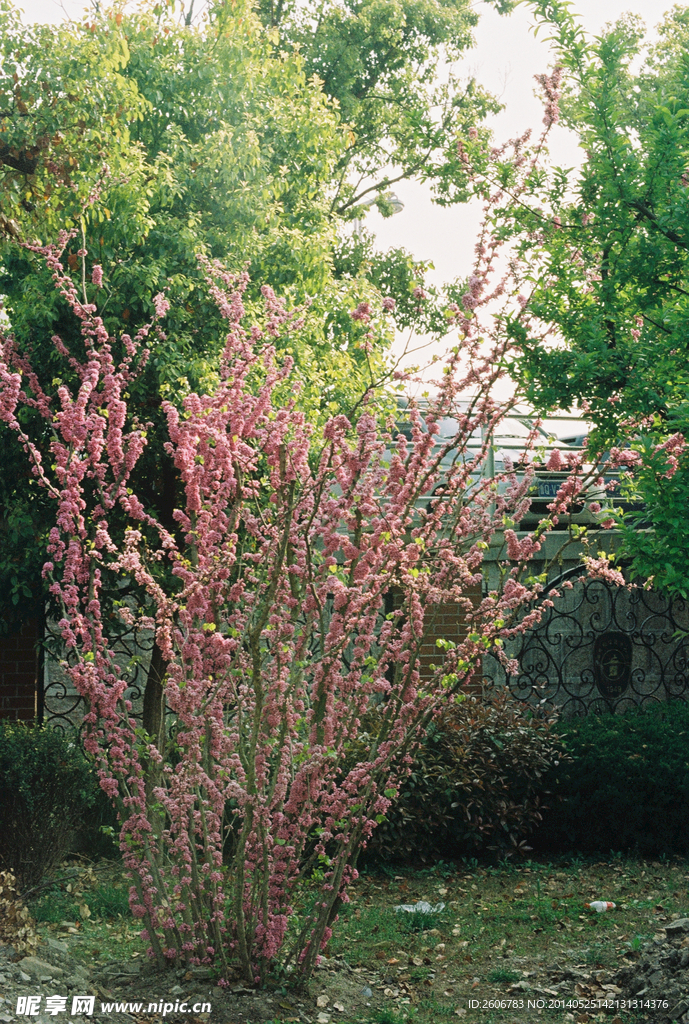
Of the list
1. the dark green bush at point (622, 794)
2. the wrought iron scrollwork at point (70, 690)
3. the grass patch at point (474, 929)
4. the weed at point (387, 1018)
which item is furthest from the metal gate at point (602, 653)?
the weed at point (387, 1018)

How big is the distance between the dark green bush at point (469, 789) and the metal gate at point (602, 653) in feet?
4.97

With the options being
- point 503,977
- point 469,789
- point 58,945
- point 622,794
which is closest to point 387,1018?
point 503,977

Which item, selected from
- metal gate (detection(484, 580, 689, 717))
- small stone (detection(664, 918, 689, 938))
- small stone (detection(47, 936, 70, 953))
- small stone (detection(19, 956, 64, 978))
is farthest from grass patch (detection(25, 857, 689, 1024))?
metal gate (detection(484, 580, 689, 717))

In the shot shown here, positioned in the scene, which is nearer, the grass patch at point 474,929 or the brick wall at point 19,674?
the grass patch at point 474,929

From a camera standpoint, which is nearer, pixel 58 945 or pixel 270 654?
pixel 270 654

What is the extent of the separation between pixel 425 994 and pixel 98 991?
158 cm

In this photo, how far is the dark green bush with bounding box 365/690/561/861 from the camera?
728 cm

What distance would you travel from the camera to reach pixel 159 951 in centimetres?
476

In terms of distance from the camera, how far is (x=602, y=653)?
961 cm

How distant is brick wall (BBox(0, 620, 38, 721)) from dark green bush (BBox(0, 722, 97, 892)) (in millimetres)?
1403

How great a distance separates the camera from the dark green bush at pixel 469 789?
7281mm

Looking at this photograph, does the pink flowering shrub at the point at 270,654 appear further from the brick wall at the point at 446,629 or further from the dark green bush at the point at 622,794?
the brick wall at the point at 446,629

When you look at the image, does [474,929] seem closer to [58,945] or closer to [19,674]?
[58,945]

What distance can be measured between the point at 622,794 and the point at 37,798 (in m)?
4.30
